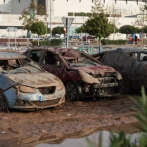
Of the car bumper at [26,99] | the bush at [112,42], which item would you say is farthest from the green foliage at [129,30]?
the car bumper at [26,99]

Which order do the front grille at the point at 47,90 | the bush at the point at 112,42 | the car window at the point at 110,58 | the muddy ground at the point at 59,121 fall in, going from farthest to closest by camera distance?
the bush at the point at 112,42, the car window at the point at 110,58, the front grille at the point at 47,90, the muddy ground at the point at 59,121

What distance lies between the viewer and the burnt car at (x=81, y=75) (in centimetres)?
916

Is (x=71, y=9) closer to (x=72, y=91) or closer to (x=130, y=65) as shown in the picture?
(x=130, y=65)

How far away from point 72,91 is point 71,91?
4 centimetres

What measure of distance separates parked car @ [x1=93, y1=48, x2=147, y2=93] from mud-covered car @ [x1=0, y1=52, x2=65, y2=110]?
3012 millimetres

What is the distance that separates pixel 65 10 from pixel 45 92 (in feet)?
371

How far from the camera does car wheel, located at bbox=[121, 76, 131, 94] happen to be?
34.6 feet

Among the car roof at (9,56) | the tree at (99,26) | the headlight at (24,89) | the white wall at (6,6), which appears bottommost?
the headlight at (24,89)

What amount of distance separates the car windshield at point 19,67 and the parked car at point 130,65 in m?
2.91

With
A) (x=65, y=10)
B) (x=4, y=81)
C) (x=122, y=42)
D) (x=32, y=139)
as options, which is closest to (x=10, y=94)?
(x=4, y=81)

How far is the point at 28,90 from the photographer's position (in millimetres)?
7562

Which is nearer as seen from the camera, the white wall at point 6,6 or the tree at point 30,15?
the tree at point 30,15

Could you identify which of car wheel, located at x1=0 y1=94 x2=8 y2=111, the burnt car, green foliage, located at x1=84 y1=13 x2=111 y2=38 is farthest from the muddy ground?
green foliage, located at x1=84 y1=13 x2=111 y2=38

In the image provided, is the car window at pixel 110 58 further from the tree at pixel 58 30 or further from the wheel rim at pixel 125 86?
the tree at pixel 58 30
